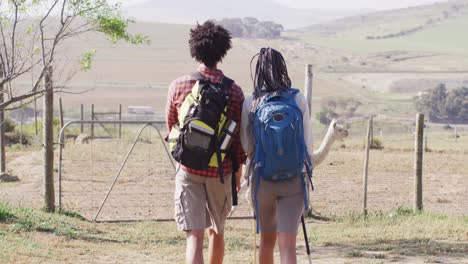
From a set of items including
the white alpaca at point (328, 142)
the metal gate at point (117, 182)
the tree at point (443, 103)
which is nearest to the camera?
the white alpaca at point (328, 142)

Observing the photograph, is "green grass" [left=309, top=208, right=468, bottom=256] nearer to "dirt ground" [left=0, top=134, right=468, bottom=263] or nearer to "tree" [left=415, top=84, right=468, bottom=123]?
"dirt ground" [left=0, top=134, right=468, bottom=263]

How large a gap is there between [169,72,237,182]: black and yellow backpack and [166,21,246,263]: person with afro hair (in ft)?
0.22

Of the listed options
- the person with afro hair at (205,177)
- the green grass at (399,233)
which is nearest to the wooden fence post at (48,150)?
the green grass at (399,233)

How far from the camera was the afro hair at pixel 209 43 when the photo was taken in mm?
6461

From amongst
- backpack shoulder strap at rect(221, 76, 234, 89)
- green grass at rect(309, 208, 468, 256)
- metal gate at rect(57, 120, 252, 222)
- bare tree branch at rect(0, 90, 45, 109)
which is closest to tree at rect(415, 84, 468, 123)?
metal gate at rect(57, 120, 252, 222)

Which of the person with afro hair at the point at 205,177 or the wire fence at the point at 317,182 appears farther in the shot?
the wire fence at the point at 317,182

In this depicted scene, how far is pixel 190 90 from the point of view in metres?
6.38

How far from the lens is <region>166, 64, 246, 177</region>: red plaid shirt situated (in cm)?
639

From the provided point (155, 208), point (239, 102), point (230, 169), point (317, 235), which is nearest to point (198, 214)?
point (230, 169)

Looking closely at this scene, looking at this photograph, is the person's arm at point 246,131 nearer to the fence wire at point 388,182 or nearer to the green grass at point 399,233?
the green grass at point 399,233

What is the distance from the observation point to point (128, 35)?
11.9 m

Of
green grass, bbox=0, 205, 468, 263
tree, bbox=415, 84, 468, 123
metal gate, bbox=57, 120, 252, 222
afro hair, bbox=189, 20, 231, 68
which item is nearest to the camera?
afro hair, bbox=189, 20, 231, 68

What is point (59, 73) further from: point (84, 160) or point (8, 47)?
point (84, 160)

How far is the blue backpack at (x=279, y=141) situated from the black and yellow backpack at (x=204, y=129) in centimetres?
22
